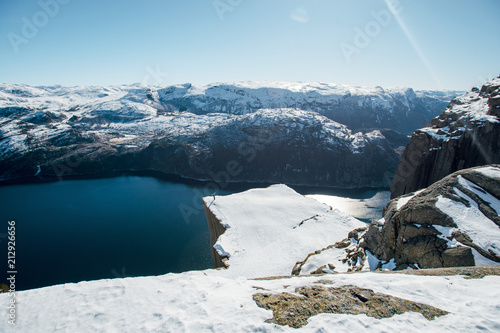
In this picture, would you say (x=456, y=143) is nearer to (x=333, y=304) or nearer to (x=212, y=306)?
(x=333, y=304)

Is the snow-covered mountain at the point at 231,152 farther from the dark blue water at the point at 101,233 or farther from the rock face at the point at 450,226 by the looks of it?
the rock face at the point at 450,226

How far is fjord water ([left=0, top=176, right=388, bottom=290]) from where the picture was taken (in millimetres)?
43594

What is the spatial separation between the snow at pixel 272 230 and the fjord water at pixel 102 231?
58.0ft

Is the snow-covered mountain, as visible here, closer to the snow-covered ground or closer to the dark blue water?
the dark blue water

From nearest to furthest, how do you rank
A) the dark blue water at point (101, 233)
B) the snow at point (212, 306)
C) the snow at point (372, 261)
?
the snow at point (212, 306) < the snow at point (372, 261) < the dark blue water at point (101, 233)

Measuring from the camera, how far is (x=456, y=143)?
34.6 metres

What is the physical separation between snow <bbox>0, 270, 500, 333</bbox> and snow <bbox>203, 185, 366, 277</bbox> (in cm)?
1154

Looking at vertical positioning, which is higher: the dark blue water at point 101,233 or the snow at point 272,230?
the snow at point 272,230

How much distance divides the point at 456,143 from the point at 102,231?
7456 centimetres

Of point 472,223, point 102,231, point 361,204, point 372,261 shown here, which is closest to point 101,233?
point 102,231

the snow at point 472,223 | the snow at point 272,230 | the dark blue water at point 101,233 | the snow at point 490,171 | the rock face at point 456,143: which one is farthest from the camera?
the dark blue water at point 101,233

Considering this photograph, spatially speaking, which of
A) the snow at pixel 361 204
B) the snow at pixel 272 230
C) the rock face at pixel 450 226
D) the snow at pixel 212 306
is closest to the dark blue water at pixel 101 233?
the snow at pixel 272 230

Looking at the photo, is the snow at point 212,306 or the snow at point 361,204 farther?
the snow at point 361,204

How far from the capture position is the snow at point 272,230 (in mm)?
22030
